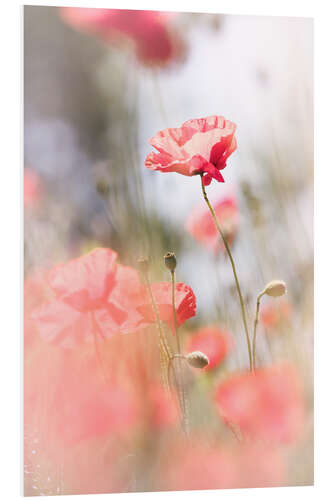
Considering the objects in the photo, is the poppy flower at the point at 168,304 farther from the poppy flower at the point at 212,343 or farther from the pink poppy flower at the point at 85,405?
the pink poppy flower at the point at 85,405

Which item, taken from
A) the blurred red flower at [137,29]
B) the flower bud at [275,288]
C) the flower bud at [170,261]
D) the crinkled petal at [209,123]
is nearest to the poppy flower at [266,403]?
the flower bud at [275,288]

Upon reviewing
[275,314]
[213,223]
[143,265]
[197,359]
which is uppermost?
[213,223]

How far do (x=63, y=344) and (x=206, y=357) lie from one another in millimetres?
401

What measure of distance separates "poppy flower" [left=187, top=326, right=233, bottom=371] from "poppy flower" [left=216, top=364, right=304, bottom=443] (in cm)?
7

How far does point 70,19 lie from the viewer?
8.17 ft

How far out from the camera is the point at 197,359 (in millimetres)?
2498

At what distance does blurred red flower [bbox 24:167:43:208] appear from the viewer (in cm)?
244

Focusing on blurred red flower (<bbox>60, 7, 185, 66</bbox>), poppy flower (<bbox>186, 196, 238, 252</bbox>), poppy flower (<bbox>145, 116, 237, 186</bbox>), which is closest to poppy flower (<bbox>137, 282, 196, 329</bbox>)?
poppy flower (<bbox>186, 196, 238, 252</bbox>)

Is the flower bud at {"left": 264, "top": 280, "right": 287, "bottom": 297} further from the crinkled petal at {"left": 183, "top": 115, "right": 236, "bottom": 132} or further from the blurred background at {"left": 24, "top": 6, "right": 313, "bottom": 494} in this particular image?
the crinkled petal at {"left": 183, "top": 115, "right": 236, "bottom": 132}

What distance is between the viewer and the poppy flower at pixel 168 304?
248cm

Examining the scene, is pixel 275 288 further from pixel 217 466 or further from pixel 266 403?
pixel 217 466

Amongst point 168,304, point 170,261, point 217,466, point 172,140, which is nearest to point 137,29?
point 172,140

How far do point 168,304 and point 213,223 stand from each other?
0.87 ft

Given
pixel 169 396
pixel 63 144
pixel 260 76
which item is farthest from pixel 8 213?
pixel 260 76
